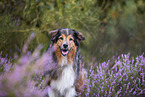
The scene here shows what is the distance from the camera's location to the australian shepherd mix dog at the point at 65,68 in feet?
11.9

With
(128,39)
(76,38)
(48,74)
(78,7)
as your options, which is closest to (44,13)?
(78,7)

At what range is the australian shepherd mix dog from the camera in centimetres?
363

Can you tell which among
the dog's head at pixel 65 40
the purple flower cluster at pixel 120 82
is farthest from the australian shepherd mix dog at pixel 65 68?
the purple flower cluster at pixel 120 82

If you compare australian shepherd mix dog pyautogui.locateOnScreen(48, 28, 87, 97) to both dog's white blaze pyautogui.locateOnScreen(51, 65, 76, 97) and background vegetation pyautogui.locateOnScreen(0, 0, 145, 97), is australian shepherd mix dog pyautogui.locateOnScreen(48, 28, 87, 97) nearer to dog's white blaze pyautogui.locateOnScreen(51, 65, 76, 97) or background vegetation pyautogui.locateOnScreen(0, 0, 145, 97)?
dog's white blaze pyautogui.locateOnScreen(51, 65, 76, 97)

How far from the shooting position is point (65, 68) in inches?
148

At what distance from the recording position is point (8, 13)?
15.7 feet

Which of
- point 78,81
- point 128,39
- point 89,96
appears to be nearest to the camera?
point 89,96

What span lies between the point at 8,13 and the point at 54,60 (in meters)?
2.04

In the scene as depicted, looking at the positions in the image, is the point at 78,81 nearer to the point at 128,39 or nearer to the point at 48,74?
the point at 48,74

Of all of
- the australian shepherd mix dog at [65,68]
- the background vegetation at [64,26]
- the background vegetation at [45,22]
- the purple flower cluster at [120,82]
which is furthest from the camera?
the background vegetation at [45,22]

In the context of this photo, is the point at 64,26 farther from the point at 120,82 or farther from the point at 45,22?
the point at 120,82

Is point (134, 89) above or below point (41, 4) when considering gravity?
below

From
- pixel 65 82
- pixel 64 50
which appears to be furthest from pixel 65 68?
pixel 64 50

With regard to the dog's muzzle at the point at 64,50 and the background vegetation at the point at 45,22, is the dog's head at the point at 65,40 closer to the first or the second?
the dog's muzzle at the point at 64,50
